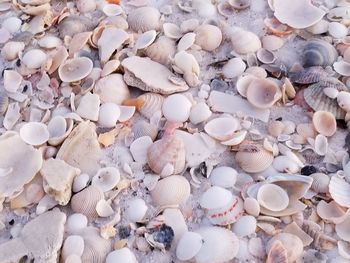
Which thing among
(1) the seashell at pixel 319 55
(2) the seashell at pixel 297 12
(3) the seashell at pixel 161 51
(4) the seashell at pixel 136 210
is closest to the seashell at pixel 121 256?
(4) the seashell at pixel 136 210

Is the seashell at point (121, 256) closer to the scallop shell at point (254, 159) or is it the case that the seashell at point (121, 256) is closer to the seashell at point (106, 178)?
the seashell at point (106, 178)

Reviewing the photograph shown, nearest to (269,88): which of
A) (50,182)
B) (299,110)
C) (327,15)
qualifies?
(299,110)

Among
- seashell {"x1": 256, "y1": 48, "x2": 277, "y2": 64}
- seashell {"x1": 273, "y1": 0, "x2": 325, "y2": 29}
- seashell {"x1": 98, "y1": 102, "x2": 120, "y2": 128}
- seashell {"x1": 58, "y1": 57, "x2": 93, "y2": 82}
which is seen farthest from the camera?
seashell {"x1": 273, "y1": 0, "x2": 325, "y2": 29}

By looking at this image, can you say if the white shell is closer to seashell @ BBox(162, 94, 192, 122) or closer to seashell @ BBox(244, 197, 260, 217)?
seashell @ BBox(162, 94, 192, 122)

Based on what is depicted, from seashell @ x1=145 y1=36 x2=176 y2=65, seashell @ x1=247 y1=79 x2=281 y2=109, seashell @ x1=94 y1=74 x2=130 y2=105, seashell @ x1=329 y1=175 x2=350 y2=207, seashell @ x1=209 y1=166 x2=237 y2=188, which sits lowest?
seashell @ x1=329 y1=175 x2=350 y2=207

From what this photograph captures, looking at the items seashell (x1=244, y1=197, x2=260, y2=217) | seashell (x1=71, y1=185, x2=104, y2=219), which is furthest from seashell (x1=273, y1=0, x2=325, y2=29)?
seashell (x1=71, y1=185, x2=104, y2=219)

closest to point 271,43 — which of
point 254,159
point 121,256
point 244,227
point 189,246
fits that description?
point 254,159

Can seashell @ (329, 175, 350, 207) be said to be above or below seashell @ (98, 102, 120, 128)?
below
